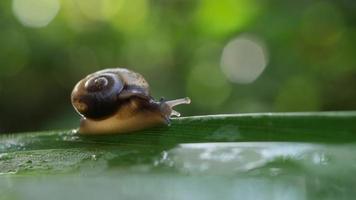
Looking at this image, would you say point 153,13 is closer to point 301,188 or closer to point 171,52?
point 171,52

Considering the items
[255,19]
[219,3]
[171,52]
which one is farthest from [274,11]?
[171,52]

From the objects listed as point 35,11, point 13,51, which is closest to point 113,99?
point 13,51

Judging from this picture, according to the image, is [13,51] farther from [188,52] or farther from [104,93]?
[104,93]

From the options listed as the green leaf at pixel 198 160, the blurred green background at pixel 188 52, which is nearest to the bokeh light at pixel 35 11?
the blurred green background at pixel 188 52

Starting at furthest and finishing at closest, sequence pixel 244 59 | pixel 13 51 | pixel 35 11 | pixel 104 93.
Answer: pixel 35 11, pixel 13 51, pixel 244 59, pixel 104 93

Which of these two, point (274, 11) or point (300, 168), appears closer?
point (300, 168)

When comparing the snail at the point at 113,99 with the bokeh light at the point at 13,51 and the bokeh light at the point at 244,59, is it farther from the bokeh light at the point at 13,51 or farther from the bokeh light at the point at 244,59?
the bokeh light at the point at 13,51
